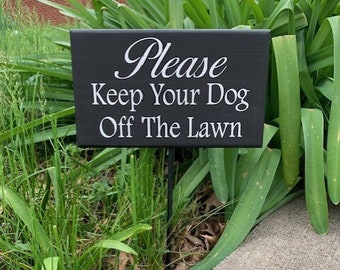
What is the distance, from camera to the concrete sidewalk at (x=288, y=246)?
1.22m

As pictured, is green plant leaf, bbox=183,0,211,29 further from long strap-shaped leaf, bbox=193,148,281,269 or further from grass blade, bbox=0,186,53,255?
grass blade, bbox=0,186,53,255

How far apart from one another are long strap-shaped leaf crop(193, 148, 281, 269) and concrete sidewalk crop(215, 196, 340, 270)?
0.02 m

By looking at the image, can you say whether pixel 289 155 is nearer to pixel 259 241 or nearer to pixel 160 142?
pixel 259 241

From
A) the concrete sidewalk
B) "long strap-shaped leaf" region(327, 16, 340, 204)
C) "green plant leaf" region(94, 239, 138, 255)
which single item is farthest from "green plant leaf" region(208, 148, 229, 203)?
"green plant leaf" region(94, 239, 138, 255)

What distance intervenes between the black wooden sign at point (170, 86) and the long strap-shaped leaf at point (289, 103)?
0.18m

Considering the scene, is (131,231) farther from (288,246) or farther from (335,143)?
(335,143)

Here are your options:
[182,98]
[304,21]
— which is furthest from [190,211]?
[304,21]

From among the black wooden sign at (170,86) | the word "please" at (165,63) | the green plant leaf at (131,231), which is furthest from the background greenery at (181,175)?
Answer: the word "please" at (165,63)

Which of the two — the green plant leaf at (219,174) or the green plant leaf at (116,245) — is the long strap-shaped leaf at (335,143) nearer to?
the green plant leaf at (219,174)

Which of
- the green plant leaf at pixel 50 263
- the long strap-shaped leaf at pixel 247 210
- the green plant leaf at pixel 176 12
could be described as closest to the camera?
the green plant leaf at pixel 50 263

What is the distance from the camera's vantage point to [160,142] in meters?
1.19

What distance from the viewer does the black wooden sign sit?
113 cm

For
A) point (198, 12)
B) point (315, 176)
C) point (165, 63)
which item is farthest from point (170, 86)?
point (198, 12)

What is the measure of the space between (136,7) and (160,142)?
101 centimetres
